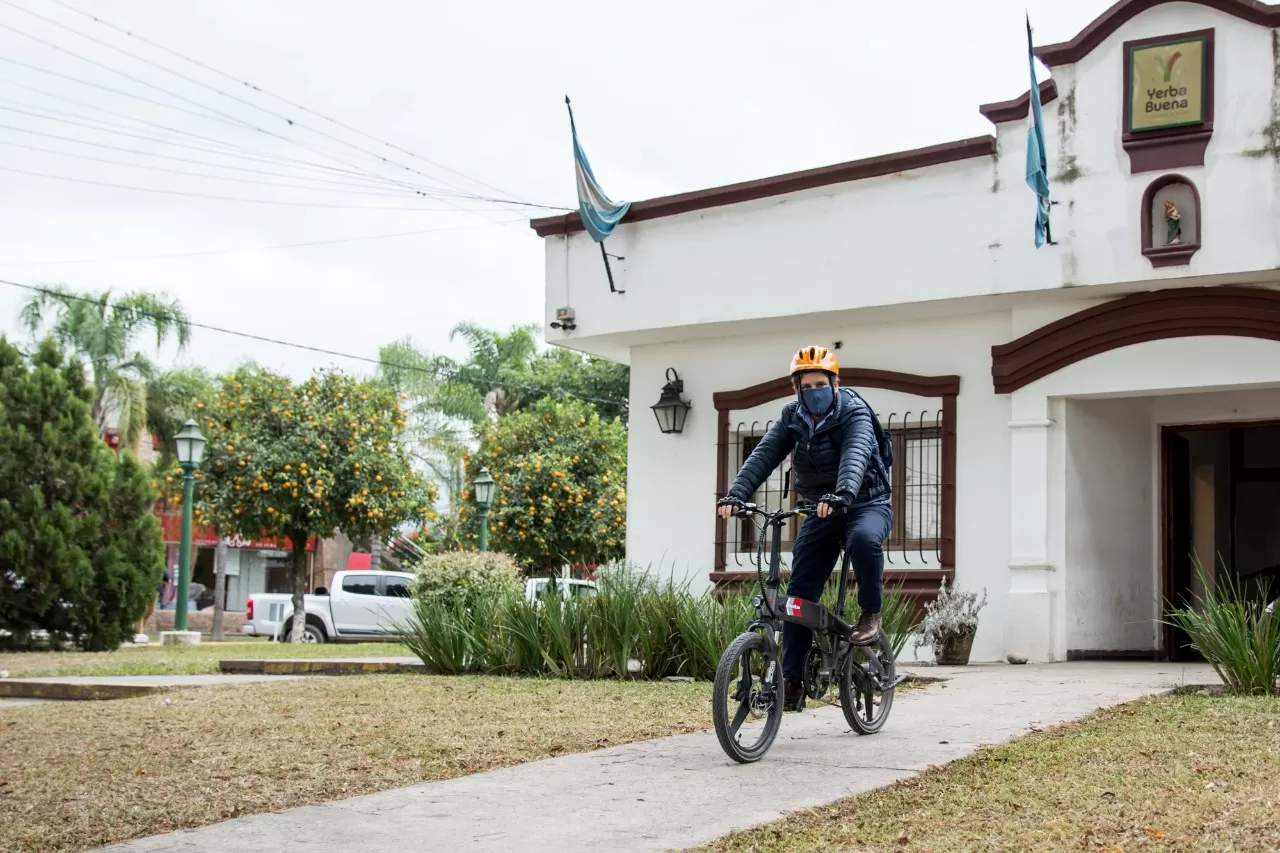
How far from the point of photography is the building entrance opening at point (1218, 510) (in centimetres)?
1466

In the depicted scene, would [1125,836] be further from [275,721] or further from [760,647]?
[275,721]

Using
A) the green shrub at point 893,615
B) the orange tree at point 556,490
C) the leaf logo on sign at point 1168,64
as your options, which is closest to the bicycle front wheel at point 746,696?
→ the green shrub at point 893,615

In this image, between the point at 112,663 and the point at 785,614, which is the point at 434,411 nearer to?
the point at 112,663

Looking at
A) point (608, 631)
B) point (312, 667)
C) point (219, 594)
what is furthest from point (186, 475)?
point (608, 631)

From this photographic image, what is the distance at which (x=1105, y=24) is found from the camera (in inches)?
505

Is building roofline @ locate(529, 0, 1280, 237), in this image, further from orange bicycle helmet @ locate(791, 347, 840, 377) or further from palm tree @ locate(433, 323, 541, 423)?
palm tree @ locate(433, 323, 541, 423)

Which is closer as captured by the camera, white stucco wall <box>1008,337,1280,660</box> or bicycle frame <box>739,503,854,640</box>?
bicycle frame <box>739,503,854,640</box>

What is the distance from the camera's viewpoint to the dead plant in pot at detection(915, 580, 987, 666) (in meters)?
12.7

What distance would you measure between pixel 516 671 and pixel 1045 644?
4774mm

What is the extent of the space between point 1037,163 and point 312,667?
8.16 metres

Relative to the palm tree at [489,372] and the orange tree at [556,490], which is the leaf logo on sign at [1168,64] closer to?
the orange tree at [556,490]

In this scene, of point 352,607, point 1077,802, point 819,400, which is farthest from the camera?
point 352,607

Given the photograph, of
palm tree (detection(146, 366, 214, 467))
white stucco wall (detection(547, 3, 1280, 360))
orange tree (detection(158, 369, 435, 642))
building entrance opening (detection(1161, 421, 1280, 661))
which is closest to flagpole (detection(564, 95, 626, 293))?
white stucco wall (detection(547, 3, 1280, 360))

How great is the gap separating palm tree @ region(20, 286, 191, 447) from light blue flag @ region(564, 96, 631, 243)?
22.4 m
